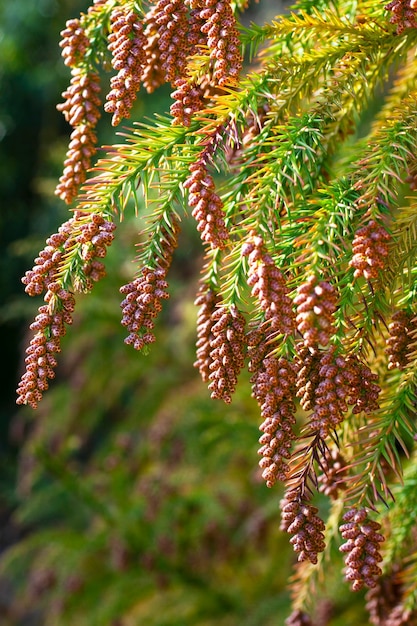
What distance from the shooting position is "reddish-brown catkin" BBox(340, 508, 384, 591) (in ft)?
2.49

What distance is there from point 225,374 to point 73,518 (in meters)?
2.52

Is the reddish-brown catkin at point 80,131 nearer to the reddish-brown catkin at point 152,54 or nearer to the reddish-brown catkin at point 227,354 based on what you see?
the reddish-brown catkin at point 152,54

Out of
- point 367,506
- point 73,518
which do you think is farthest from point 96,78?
point 73,518

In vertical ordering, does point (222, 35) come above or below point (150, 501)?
below

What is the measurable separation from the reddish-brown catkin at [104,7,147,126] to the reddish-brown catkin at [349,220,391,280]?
0.34 m

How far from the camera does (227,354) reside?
787 mm

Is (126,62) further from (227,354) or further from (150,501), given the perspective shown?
(150,501)

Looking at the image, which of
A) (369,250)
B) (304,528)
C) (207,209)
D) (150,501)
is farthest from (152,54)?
(150,501)

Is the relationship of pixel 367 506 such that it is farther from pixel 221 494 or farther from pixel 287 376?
A: pixel 221 494

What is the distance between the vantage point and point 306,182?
37.4 inches

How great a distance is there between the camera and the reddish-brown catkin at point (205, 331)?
2.89ft

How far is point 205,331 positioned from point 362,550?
1.12ft

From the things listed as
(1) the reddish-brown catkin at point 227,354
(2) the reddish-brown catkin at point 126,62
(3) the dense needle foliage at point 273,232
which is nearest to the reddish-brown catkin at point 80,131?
(3) the dense needle foliage at point 273,232

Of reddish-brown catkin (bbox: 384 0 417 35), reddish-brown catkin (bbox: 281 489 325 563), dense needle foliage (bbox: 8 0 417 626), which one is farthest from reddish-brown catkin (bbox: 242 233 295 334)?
reddish-brown catkin (bbox: 384 0 417 35)
